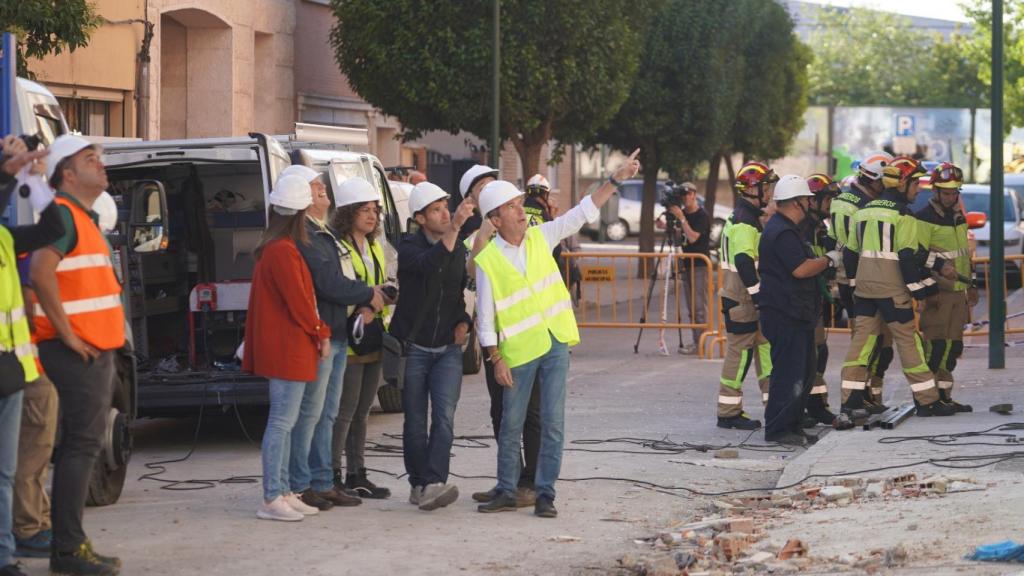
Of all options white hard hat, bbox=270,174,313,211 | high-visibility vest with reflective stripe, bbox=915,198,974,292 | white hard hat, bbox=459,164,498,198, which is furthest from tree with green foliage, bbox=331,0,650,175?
white hard hat, bbox=270,174,313,211

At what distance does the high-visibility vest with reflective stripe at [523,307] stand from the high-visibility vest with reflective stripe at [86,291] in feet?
6.93

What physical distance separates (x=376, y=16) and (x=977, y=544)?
18.1m

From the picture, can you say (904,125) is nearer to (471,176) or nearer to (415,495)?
(471,176)

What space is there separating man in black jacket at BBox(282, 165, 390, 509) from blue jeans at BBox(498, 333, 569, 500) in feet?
2.95

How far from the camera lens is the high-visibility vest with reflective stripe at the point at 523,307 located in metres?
8.82

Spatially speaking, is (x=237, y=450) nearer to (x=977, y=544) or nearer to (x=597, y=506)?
(x=597, y=506)

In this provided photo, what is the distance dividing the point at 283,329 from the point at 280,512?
95 centimetres

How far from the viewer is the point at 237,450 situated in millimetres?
11586

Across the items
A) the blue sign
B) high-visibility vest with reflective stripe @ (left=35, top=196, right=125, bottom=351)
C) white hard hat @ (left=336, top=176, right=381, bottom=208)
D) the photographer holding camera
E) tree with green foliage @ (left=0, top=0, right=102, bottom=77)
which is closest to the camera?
high-visibility vest with reflective stripe @ (left=35, top=196, right=125, bottom=351)

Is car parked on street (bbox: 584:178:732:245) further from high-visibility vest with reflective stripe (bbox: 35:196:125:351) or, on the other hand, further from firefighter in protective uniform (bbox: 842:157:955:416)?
high-visibility vest with reflective stripe (bbox: 35:196:125:351)

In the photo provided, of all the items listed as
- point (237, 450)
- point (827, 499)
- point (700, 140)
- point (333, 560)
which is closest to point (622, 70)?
point (700, 140)

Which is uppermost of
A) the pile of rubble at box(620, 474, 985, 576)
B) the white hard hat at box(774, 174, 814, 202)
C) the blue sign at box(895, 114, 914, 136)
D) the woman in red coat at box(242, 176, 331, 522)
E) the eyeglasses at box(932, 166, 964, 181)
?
the blue sign at box(895, 114, 914, 136)

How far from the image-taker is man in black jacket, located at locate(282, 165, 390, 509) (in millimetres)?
8852

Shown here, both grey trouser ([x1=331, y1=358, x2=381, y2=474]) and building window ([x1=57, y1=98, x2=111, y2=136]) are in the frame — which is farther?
building window ([x1=57, y1=98, x2=111, y2=136])
